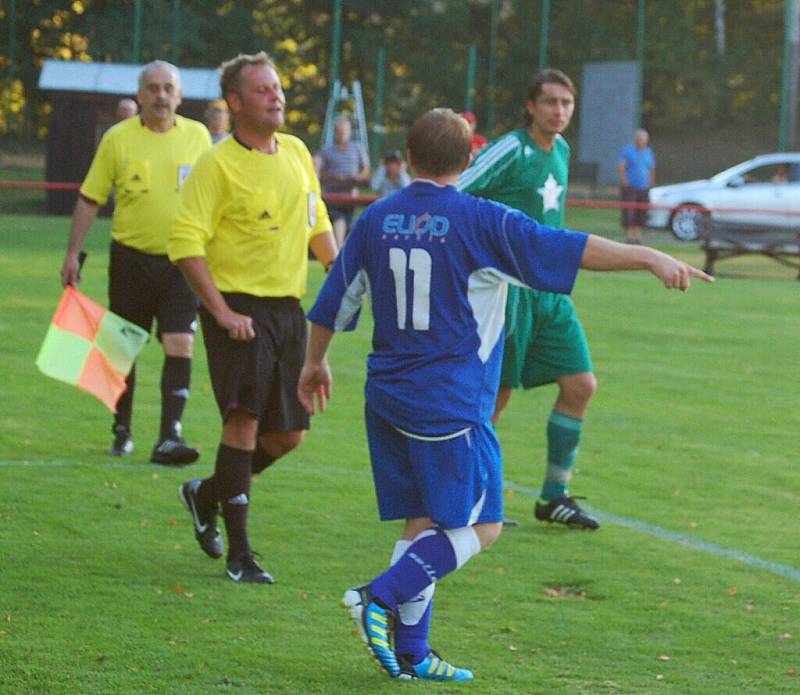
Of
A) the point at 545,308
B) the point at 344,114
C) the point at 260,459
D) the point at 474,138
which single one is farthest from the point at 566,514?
the point at 344,114

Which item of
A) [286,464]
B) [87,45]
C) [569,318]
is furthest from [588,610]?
[87,45]

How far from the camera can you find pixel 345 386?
1195cm

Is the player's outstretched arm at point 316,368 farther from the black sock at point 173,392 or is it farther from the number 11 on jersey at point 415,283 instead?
the black sock at point 173,392

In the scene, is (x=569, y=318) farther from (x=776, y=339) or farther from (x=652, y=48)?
(x=652, y=48)

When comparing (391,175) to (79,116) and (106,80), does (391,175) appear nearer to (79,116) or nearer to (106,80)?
(79,116)

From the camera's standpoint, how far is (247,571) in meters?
6.40

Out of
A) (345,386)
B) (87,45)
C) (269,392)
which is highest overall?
(87,45)

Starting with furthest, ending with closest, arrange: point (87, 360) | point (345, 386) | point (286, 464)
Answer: point (345, 386)
point (286, 464)
point (87, 360)

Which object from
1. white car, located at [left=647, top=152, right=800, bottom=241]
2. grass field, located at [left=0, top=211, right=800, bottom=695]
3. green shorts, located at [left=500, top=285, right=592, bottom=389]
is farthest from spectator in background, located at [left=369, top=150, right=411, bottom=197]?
green shorts, located at [left=500, top=285, right=592, bottom=389]

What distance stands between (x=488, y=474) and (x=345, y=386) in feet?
22.5

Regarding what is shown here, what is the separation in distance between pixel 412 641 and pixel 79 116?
27.8 metres

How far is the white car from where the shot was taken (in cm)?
3072

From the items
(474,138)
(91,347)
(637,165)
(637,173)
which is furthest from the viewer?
(637,173)

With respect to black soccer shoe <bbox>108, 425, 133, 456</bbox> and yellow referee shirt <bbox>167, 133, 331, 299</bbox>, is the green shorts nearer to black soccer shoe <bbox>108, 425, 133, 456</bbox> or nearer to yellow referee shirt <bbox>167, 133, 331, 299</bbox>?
yellow referee shirt <bbox>167, 133, 331, 299</bbox>
